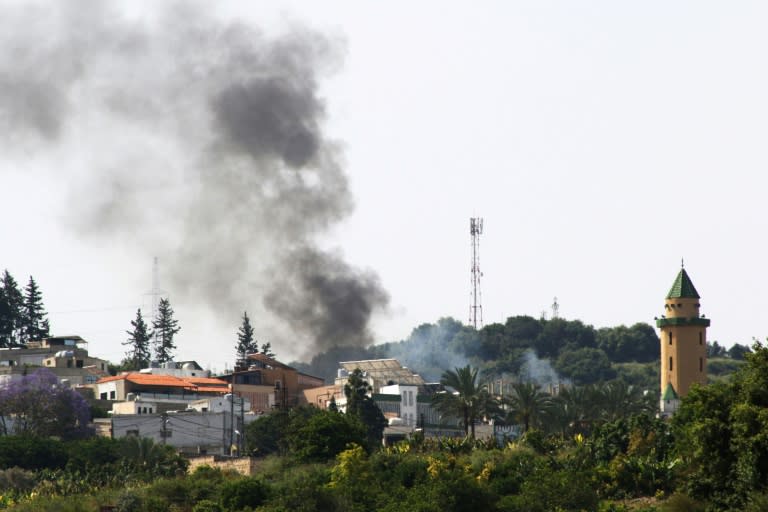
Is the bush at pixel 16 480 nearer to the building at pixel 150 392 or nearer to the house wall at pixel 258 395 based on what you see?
the building at pixel 150 392

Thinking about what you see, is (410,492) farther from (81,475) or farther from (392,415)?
(392,415)

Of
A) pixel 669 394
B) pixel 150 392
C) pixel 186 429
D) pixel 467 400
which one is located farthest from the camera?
pixel 150 392

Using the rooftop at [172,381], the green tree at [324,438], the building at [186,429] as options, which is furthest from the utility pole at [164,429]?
the green tree at [324,438]

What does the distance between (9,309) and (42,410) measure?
50670 millimetres

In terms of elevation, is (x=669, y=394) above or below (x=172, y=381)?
below

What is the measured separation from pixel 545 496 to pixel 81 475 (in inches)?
1508

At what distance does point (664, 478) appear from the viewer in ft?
226

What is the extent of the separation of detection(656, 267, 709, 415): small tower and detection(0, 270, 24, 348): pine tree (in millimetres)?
71985

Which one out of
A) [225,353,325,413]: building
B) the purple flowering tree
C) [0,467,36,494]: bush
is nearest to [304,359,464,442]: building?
[225,353,325,413]: building

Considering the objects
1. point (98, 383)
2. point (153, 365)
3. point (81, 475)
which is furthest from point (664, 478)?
point (153, 365)

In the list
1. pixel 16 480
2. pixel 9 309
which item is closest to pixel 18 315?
pixel 9 309

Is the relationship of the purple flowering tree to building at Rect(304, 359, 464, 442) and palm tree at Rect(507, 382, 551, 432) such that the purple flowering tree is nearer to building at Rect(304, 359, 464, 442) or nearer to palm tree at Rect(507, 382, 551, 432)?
building at Rect(304, 359, 464, 442)

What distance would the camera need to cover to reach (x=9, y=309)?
16750 cm

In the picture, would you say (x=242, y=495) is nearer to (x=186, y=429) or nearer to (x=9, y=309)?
(x=186, y=429)
